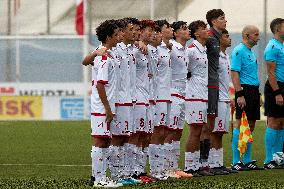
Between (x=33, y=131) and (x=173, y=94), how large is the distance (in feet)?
35.4

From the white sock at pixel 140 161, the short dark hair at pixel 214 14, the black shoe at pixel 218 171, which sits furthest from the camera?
the short dark hair at pixel 214 14

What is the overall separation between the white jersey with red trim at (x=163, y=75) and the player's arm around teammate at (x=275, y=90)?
233 cm

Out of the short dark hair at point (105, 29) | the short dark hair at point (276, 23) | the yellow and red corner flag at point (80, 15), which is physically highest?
the yellow and red corner flag at point (80, 15)

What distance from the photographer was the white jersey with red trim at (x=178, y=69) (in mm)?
15117

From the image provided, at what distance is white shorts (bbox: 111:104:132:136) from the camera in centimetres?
1361

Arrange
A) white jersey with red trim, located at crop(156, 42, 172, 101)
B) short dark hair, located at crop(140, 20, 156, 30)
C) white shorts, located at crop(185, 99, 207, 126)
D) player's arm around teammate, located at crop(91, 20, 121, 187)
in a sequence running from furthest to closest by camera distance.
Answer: white shorts, located at crop(185, 99, 207, 126)
white jersey with red trim, located at crop(156, 42, 172, 101)
short dark hair, located at crop(140, 20, 156, 30)
player's arm around teammate, located at crop(91, 20, 121, 187)

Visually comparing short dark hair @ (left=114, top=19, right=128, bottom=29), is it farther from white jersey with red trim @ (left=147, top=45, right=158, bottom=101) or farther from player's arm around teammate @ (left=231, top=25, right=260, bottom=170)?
player's arm around teammate @ (left=231, top=25, right=260, bottom=170)

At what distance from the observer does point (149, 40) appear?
570 inches

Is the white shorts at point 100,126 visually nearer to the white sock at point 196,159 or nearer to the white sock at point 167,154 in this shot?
the white sock at point 167,154

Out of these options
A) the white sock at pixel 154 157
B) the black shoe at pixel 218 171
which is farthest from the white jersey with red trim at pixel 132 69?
the black shoe at pixel 218 171

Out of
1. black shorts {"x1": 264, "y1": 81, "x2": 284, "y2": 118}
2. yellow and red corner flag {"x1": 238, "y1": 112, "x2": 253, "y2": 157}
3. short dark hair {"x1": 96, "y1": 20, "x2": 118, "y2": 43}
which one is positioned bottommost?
yellow and red corner flag {"x1": 238, "y1": 112, "x2": 253, "y2": 157}

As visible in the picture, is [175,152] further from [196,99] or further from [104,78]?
[104,78]

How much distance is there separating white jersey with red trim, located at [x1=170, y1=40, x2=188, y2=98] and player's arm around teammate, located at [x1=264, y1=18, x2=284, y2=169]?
189 centimetres

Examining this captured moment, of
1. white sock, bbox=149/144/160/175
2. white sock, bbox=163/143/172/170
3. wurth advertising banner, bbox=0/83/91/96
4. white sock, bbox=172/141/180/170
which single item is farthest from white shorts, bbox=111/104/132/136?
wurth advertising banner, bbox=0/83/91/96
